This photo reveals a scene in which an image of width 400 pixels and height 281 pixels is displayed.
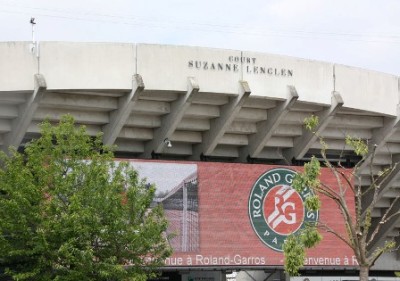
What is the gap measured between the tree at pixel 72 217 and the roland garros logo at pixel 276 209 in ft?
25.5

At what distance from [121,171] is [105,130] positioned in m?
4.42

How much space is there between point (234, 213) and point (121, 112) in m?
6.17

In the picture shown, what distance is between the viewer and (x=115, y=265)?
1133 inches

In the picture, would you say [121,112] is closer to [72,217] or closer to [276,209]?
[72,217]

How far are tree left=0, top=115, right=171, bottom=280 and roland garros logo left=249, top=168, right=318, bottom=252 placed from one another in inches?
306

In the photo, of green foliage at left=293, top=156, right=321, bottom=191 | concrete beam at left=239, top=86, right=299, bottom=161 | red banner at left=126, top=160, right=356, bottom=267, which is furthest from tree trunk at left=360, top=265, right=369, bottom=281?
concrete beam at left=239, top=86, right=299, bottom=161

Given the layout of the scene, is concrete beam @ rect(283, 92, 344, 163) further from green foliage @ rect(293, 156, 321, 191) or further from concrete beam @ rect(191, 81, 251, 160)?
green foliage @ rect(293, 156, 321, 191)

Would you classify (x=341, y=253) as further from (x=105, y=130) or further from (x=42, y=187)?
(x=42, y=187)

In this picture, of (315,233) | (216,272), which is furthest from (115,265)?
(216,272)

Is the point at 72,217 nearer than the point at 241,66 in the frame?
Yes

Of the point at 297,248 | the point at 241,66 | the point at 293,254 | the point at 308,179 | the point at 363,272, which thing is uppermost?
the point at 241,66

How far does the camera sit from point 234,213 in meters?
37.3

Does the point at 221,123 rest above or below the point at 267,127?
below

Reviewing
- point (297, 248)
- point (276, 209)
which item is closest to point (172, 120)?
point (276, 209)
